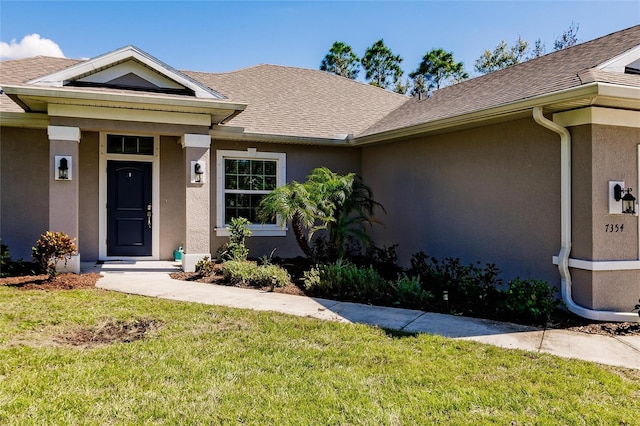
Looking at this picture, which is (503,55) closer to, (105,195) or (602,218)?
(602,218)

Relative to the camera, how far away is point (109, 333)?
5.19 m

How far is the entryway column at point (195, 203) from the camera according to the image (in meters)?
9.10

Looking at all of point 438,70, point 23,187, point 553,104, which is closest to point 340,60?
point 438,70

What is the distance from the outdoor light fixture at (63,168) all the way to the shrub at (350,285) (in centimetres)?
460

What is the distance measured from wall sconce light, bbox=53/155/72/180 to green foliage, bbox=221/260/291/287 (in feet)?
10.6

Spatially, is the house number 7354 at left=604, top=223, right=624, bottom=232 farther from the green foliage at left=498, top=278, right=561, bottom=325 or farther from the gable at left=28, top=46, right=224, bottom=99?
the gable at left=28, top=46, right=224, bottom=99

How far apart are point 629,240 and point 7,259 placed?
33.0 feet

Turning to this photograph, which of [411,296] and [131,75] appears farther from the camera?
[131,75]

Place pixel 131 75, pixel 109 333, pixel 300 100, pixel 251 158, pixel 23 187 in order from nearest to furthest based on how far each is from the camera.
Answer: pixel 109 333 < pixel 131 75 < pixel 23 187 < pixel 251 158 < pixel 300 100

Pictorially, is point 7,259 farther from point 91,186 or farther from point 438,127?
point 438,127

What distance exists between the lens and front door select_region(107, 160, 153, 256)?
1016cm

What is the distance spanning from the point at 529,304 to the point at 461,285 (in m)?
1.28

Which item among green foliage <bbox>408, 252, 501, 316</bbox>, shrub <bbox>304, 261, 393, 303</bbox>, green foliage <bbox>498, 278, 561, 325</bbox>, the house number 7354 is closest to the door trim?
shrub <bbox>304, 261, 393, 303</bbox>

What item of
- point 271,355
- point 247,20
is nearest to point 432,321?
point 271,355
